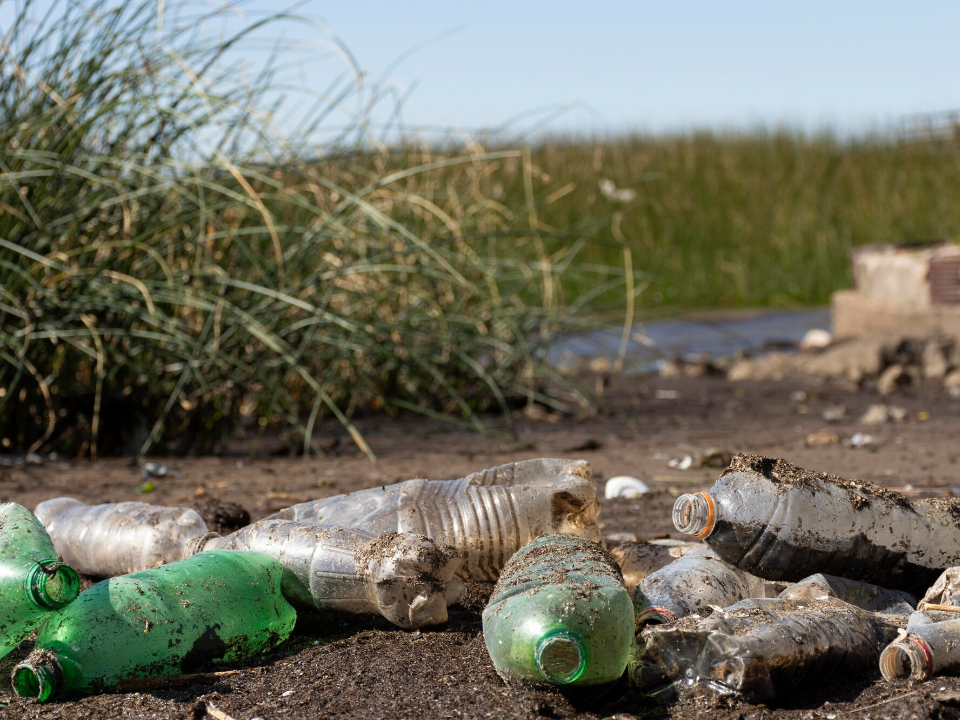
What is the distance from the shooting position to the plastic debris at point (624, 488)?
10.4ft

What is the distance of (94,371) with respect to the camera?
420 centimetres

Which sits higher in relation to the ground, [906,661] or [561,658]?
[561,658]

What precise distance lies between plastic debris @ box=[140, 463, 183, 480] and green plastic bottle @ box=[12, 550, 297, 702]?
1.82 meters

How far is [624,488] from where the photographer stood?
321 cm

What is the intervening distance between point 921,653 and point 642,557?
0.66m

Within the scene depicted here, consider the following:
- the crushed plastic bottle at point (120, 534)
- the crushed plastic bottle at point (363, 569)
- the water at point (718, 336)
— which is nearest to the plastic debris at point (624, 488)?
the crushed plastic bottle at point (363, 569)

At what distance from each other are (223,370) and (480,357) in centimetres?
157

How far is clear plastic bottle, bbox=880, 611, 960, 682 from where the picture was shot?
1.65 meters

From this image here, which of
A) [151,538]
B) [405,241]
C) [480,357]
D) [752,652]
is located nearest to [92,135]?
[405,241]

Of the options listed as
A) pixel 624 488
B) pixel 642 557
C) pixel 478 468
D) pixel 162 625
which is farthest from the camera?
pixel 478 468

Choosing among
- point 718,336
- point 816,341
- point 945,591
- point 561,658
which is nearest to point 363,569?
point 561,658

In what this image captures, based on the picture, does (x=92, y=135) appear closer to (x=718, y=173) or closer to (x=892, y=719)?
(x=892, y=719)

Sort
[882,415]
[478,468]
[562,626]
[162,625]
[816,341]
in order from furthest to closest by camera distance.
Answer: [816,341], [882,415], [478,468], [162,625], [562,626]

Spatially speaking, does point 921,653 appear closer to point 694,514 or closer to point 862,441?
point 694,514
